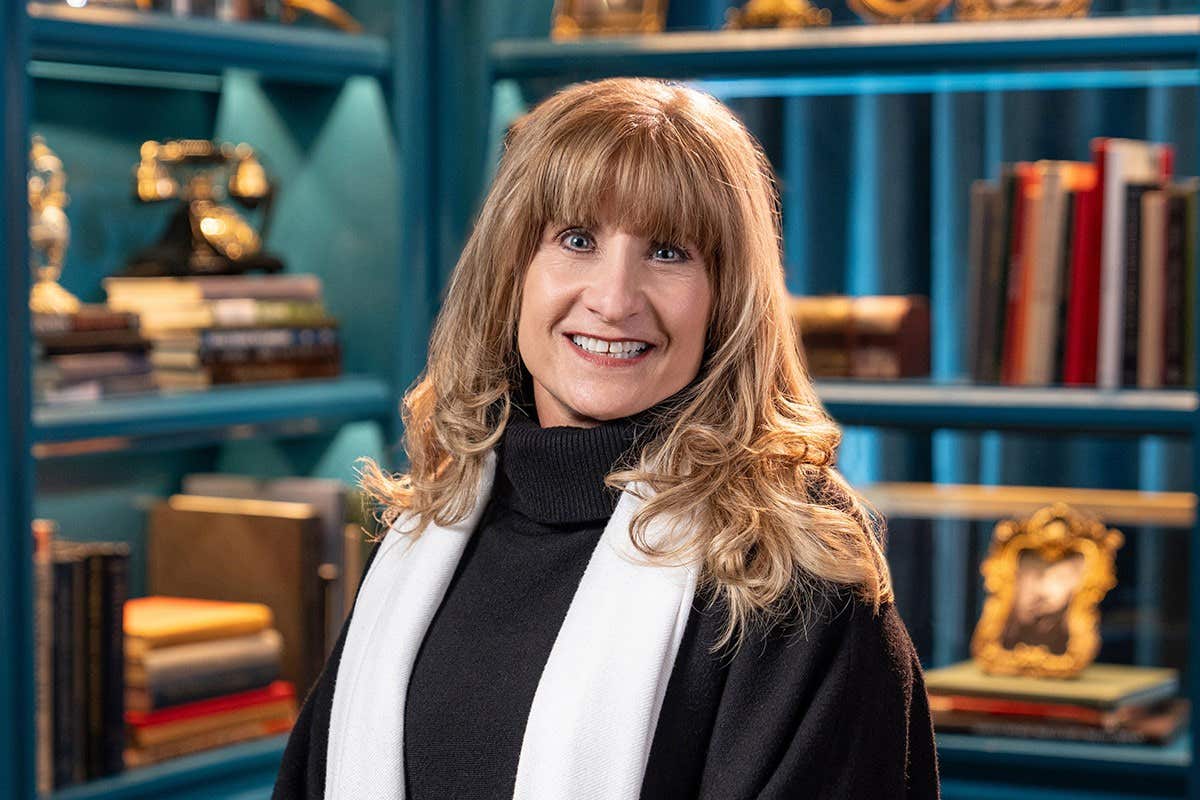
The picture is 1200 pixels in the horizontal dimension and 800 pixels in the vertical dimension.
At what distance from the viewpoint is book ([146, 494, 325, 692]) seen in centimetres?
263

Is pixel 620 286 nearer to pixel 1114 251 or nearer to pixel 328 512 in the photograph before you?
pixel 1114 251

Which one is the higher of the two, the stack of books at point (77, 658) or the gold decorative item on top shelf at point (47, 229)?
the gold decorative item on top shelf at point (47, 229)

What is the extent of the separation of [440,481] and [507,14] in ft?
4.72

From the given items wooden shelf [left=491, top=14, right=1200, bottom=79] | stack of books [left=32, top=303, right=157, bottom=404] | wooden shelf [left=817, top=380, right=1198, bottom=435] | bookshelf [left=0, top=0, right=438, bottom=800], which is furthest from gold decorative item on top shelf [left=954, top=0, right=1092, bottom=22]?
stack of books [left=32, top=303, right=157, bottom=404]

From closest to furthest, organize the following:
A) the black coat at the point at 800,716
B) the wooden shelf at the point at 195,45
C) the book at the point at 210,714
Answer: the black coat at the point at 800,716 → the wooden shelf at the point at 195,45 → the book at the point at 210,714

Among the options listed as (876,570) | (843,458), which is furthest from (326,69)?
(876,570)

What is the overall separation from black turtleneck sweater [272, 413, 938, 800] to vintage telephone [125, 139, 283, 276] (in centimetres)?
124

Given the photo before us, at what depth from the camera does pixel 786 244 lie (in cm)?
288

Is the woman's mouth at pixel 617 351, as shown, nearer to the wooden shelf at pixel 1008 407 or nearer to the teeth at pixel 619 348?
the teeth at pixel 619 348

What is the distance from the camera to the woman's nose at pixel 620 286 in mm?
1317

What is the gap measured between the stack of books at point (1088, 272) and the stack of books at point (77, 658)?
50.6 inches

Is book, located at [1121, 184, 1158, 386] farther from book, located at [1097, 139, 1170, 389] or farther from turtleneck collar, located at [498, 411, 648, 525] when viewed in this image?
turtleneck collar, located at [498, 411, 648, 525]

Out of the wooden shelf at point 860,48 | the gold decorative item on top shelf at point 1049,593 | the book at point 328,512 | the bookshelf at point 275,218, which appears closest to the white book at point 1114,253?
the wooden shelf at point 860,48

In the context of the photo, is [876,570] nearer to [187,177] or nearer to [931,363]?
[931,363]
